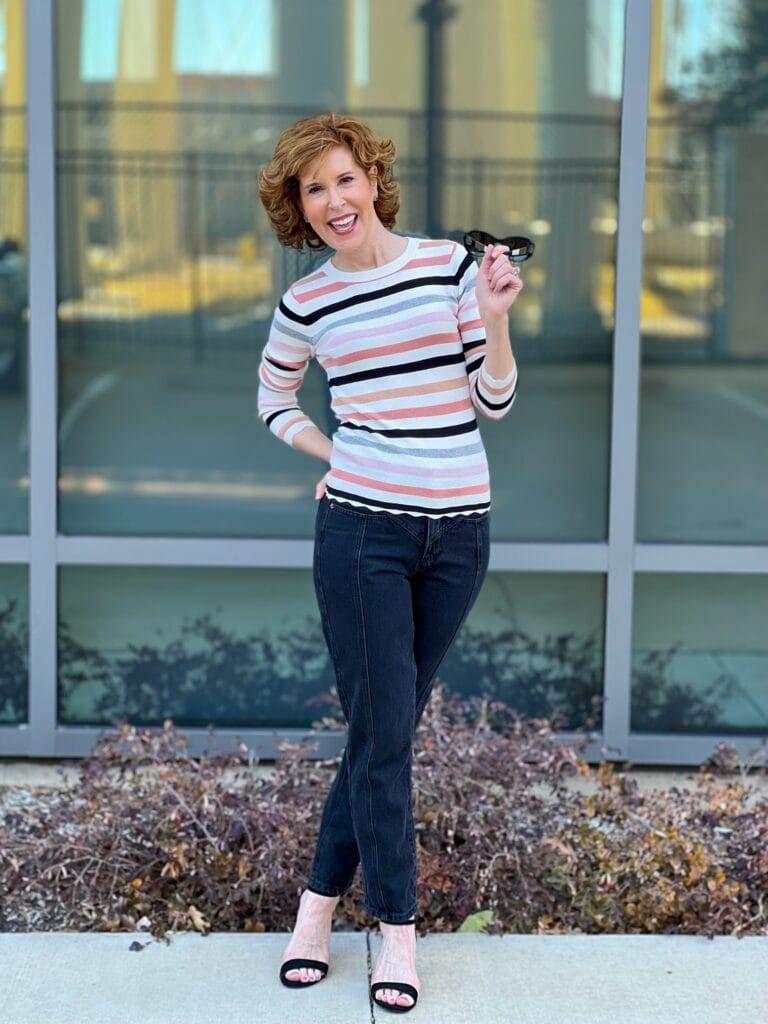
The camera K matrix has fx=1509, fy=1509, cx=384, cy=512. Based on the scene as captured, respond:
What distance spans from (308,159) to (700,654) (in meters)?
2.53

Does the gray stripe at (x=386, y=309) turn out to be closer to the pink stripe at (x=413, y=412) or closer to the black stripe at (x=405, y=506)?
the pink stripe at (x=413, y=412)

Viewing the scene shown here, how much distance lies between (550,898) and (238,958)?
2.53ft

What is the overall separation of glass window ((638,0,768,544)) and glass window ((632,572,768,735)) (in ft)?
0.55

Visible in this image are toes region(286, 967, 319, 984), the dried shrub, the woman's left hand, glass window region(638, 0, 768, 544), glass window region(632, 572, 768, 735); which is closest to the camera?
the woman's left hand

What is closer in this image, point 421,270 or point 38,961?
point 421,270

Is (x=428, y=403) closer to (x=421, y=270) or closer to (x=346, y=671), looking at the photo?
(x=421, y=270)

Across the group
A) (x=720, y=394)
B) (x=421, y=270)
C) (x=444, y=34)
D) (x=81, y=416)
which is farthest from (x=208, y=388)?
(x=421, y=270)

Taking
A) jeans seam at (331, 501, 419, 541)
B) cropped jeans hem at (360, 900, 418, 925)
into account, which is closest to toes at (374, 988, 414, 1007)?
cropped jeans hem at (360, 900, 418, 925)

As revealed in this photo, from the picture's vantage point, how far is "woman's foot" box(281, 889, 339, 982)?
128 inches

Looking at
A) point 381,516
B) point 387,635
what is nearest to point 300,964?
point 387,635

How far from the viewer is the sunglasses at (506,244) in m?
2.78

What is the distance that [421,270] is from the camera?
2924 mm

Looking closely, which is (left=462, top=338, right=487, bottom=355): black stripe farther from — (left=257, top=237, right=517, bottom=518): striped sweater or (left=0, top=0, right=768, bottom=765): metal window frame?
Result: (left=0, top=0, right=768, bottom=765): metal window frame

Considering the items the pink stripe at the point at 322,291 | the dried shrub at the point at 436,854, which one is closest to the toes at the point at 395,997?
the dried shrub at the point at 436,854
